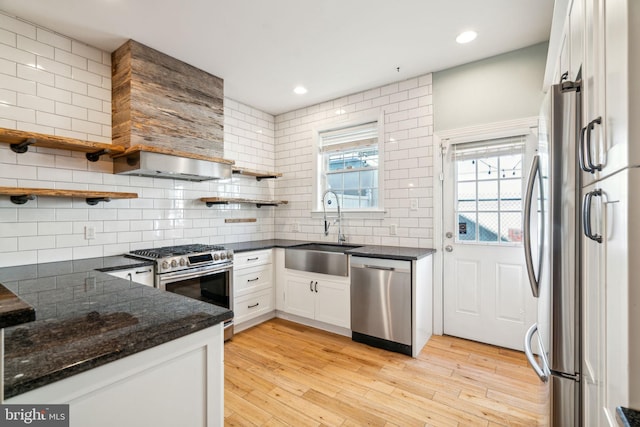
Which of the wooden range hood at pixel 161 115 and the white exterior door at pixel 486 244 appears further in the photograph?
the white exterior door at pixel 486 244

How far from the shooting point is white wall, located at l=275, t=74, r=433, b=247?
122 inches

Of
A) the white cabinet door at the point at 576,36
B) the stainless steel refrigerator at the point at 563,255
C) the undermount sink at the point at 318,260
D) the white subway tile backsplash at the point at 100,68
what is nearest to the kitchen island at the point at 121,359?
the stainless steel refrigerator at the point at 563,255

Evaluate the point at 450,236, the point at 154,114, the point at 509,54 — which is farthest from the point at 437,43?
the point at 154,114

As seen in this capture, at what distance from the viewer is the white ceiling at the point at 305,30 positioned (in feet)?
6.88

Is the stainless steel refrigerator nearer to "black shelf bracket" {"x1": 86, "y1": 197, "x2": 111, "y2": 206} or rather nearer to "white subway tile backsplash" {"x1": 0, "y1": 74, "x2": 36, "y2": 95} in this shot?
"black shelf bracket" {"x1": 86, "y1": 197, "x2": 111, "y2": 206}

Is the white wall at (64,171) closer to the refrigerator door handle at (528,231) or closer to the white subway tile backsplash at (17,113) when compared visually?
the white subway tile backsplash at (17,113)

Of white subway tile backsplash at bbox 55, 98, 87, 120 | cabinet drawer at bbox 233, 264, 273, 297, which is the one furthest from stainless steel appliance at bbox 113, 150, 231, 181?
cabinet drawer at bbox 233, 264, 273, 297

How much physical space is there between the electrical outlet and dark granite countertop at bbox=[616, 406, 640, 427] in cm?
318

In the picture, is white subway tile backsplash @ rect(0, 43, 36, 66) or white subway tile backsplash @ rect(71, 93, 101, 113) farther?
white subway tile backsplash @ rect(71, 93, 101, 113)

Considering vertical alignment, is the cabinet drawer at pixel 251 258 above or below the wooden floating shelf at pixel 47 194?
below

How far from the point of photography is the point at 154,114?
2580mm

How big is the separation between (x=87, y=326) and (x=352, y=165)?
127 inches

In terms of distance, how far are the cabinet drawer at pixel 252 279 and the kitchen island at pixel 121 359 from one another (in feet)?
6.24

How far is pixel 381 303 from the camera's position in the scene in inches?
109
